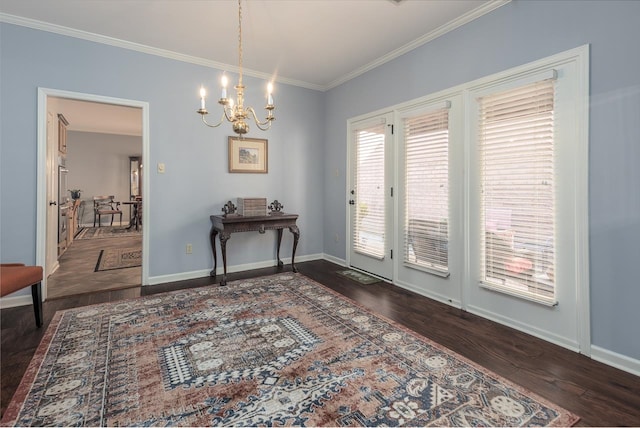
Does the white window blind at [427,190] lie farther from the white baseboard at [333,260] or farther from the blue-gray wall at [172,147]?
the blue-gray wall at [172,147]

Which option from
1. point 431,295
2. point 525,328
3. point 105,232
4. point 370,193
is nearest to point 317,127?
point 370,193

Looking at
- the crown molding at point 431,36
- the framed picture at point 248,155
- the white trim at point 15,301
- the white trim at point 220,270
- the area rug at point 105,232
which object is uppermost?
the crown molding at point 431,36

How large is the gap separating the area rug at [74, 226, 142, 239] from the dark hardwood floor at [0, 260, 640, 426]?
4607mm

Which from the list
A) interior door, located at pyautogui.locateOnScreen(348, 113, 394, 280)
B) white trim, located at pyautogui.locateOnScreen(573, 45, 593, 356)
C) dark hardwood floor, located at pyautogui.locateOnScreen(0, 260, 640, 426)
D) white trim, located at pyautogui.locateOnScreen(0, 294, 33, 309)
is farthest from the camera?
interior door, located at pyautogui.locateOnScreen(348, 113, 394, 280)

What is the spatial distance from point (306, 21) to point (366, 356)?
2.98m

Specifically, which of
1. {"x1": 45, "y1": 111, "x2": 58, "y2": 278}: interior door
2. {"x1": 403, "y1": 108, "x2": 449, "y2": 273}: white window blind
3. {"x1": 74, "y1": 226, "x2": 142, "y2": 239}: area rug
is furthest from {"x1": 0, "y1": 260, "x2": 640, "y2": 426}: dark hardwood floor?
{"x1": 74, "y1": 226, "x2": 142, "y2": 239}: area rug

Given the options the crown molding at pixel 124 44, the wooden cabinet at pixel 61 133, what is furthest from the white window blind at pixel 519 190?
the wooden cabinet at pixel 61 133

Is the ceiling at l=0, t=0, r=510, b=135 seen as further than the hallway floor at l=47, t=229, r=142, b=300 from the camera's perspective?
No

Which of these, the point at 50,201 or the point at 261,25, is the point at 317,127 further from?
the point at 50,201

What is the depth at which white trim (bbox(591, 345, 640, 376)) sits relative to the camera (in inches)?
76.1

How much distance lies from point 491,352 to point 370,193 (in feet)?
7.80

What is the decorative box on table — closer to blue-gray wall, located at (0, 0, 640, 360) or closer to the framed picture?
blue-gray wall, located at (0, 0, 640, 360)

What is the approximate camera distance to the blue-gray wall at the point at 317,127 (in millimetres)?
1997

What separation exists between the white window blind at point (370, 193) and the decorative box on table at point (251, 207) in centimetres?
130
